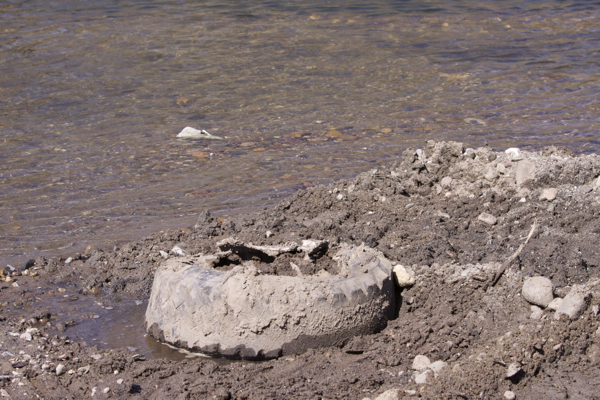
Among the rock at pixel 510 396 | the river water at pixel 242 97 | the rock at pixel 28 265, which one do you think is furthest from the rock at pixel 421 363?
the rock at pixel 28 265

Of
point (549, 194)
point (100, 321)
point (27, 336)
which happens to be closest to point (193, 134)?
point (100, 321)

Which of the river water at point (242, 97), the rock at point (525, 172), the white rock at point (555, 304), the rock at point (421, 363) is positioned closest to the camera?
the rock at point (421, 363)

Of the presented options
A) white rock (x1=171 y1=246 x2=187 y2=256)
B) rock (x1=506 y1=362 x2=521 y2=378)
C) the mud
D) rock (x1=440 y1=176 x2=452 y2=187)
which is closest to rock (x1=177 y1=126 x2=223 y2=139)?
the mud

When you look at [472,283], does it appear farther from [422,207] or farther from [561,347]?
[422,207]

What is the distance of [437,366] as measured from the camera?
2.90 m

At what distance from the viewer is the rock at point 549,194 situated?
4020mm

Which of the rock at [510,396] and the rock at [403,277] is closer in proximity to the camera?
the rock at [510,396]

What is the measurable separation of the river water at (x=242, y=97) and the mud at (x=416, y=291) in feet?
2.70

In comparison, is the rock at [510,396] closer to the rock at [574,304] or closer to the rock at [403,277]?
the rock at [574,304]

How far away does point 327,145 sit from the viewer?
717 cm

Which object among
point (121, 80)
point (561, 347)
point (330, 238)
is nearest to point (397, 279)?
point (330, 238)

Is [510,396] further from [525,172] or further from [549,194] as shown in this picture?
[525,172]

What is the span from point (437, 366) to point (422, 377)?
14cm

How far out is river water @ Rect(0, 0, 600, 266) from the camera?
5.88m
